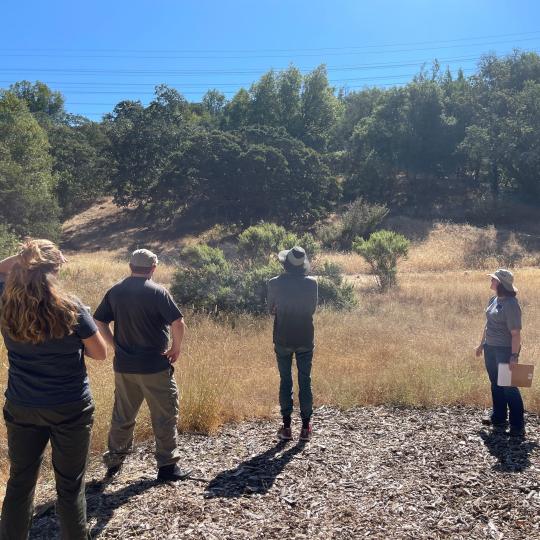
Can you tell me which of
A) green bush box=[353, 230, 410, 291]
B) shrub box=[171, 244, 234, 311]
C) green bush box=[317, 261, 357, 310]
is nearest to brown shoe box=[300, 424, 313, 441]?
shrub box=[171, 244, 234, 311]

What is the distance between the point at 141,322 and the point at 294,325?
146 centimetres

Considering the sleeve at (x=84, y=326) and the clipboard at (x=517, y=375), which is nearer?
the sleeve at (x=84, y=326)

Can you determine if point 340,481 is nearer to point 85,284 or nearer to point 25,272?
point 25,272

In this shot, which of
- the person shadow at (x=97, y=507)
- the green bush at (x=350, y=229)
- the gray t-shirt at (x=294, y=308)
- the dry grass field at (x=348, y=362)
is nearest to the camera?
the person shadow at (x=97, y=507)

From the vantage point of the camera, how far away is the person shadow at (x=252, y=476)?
13.1ft

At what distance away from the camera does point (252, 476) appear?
425 cm

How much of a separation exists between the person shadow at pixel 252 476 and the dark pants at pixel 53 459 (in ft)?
3.46

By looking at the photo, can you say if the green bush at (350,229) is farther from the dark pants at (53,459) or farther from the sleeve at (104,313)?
the dark pants at (53,459)

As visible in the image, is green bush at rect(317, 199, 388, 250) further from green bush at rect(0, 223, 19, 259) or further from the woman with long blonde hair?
the woman with long blonde hair

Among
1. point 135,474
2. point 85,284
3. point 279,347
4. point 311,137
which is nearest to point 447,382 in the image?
point 279,347

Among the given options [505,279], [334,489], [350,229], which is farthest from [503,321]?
[350,229]

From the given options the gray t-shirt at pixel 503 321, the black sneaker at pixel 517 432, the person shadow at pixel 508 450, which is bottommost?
the person shadow at pixel 508 450

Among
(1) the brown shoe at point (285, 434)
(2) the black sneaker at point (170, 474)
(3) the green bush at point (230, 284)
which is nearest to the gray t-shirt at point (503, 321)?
(1) the brown shoe at point (285, 434)

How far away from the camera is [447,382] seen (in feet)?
21.2
